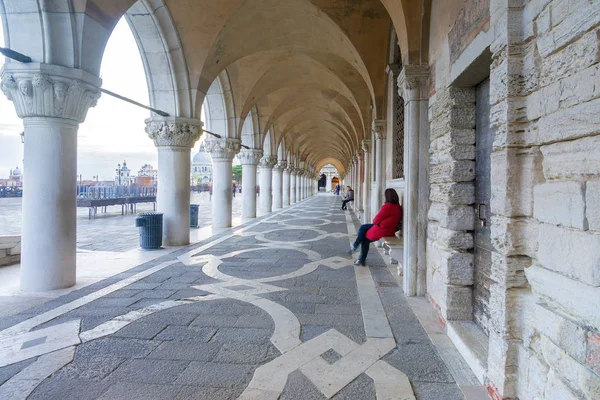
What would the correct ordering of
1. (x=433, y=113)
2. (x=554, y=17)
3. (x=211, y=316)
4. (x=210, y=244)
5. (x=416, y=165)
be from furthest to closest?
1. (x=210, y=244)
2. (x=416, y=165)
3. (x=433, y=113)
4. (x=211, y=316)
5. (x=554, y=17)

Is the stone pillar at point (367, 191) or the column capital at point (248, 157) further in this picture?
the column capital at point (248, 157)

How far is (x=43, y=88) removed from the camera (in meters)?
4.07

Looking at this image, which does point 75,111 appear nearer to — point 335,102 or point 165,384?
point 165,384

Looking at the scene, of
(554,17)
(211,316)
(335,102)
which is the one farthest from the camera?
(335,102)

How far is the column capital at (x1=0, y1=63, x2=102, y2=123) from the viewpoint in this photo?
13.2 feet

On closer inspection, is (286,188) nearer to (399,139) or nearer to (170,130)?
(170,130)

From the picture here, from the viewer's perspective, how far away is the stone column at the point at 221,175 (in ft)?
34.8

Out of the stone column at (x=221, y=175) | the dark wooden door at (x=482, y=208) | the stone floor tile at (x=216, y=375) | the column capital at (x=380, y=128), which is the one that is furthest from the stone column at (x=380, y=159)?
the stone floor tile at (x=216, y=375)

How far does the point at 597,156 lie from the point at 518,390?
4.49 feet

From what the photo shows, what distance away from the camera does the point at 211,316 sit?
11.3ft

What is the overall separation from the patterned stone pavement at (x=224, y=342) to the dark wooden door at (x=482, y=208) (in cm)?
57

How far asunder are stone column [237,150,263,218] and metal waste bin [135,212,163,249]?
22.5ft

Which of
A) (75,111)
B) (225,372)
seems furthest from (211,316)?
(75,111)

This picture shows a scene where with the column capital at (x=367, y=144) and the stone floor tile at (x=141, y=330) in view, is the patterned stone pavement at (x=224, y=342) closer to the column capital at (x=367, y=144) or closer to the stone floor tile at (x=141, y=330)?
the stone floor tile at (x=141, y=330)
